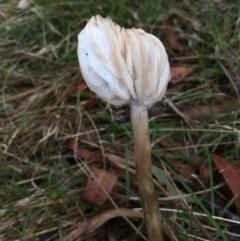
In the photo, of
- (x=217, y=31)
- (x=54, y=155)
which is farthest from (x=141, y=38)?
(x=217, y=31)

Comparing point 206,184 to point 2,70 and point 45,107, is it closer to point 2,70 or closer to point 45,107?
point 45,107

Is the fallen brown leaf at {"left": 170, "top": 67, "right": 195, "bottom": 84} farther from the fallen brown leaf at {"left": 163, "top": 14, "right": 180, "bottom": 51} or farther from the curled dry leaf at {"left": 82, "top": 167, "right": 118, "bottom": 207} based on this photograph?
the curled dry leaf at {"left": 82, "top": 167, "right": 118, "bottom": 207}

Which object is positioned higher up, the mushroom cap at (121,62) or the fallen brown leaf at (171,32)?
the mushroom cap at (121,62)

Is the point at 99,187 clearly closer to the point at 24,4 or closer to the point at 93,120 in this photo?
the point at 93,120

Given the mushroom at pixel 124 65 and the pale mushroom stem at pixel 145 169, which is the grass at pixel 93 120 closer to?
the pale mushroom stem at pixel 145 169

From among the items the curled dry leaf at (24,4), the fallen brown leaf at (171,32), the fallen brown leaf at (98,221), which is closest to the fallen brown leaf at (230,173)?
the fallen brown leaf at (98,221)
